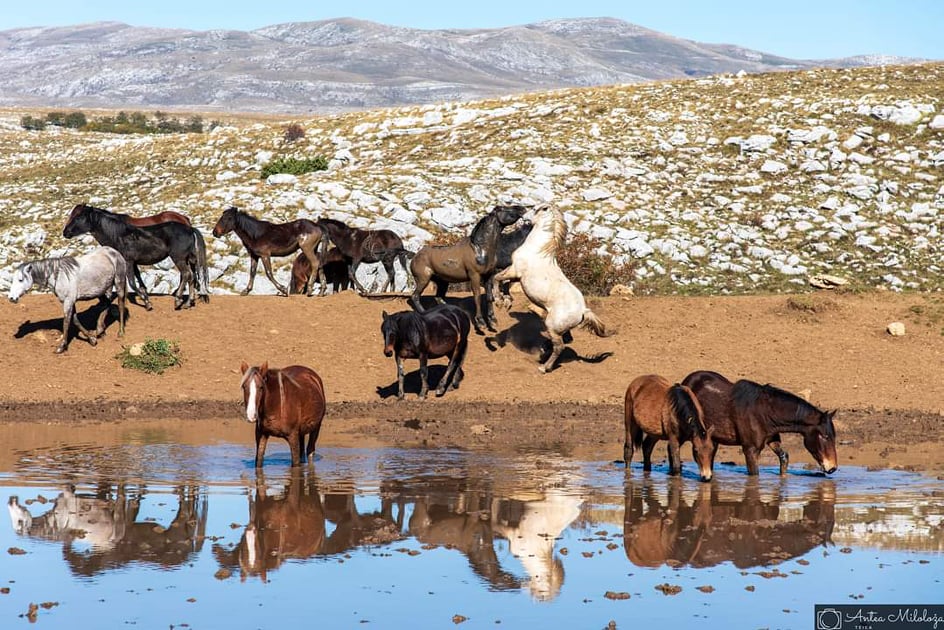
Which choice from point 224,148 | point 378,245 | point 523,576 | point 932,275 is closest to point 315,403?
point 523,576

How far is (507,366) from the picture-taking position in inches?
880

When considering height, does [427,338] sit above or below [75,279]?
below

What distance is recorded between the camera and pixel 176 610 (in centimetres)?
838

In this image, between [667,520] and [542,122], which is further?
[542,122]

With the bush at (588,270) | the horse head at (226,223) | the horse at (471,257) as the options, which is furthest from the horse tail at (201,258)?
the bush at (588,270)

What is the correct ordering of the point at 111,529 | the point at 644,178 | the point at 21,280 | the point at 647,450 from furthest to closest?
the point at 644,178
the point at 21,280
the point at 647,450
the point at 111,529

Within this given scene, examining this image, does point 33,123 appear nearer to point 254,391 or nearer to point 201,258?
point 201,258

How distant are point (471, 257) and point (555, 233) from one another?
1.64 meters

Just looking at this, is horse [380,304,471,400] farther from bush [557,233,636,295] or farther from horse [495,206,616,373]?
bush [557,233,636,295]

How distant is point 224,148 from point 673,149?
21.8 m

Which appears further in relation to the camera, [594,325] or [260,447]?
[594,325]

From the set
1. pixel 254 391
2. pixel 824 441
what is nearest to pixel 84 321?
pixel 254 391

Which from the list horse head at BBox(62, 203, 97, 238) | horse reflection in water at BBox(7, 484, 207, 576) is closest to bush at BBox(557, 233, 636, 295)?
horse head at BBox(62, 203, 97, 238)

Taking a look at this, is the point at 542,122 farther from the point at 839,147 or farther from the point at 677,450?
the point at 677,450
